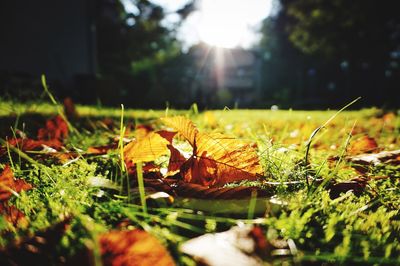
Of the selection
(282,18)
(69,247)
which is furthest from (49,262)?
(282,18)

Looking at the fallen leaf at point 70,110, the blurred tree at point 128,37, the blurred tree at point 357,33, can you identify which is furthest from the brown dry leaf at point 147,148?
the blurred tree at point 357,33

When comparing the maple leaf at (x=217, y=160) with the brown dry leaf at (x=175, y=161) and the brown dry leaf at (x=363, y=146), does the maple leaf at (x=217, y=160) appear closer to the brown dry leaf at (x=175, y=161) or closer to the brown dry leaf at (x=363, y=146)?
the brown dry leaf at (x=175, y=161)

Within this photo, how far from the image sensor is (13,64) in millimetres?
9148

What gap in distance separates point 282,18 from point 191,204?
35956mm

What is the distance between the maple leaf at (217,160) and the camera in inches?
33.7

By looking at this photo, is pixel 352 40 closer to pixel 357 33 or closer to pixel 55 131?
pixel 357 33

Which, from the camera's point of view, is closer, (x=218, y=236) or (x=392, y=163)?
(x=218, y=236)

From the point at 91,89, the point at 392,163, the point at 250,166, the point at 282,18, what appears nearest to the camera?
the point at 250,166

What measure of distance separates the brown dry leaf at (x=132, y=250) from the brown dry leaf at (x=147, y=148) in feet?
1.30

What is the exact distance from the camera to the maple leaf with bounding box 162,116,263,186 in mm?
857

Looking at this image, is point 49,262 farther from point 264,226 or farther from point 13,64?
point 13,64

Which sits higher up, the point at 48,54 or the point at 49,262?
the point at 48,54

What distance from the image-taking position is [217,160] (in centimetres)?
88

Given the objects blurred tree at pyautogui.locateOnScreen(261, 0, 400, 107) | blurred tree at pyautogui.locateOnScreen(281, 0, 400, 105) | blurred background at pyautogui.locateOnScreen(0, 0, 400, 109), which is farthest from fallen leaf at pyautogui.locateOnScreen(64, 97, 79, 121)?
blurred tree at pyautogui.locateOnScreen(281, 0, 400, 105)
